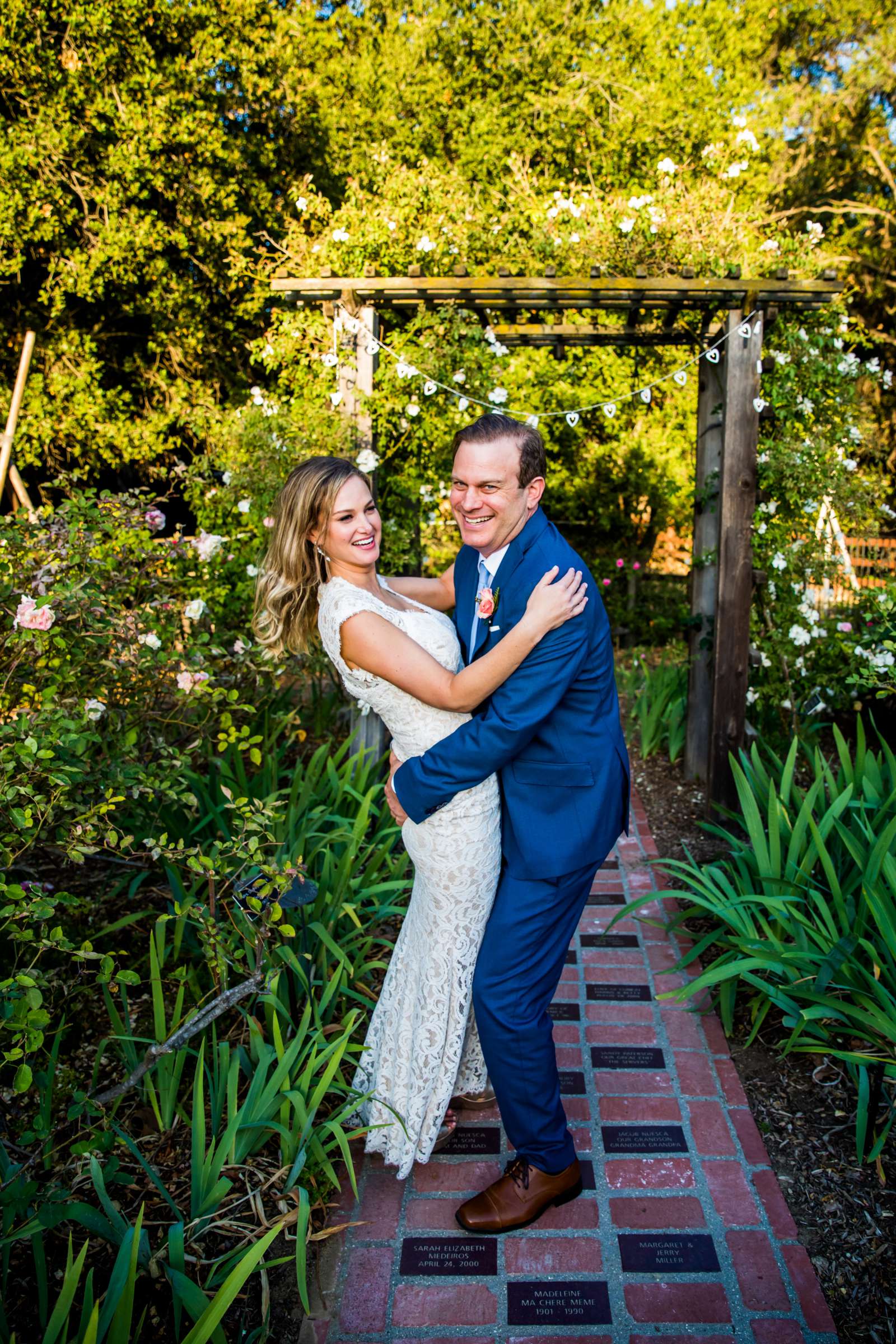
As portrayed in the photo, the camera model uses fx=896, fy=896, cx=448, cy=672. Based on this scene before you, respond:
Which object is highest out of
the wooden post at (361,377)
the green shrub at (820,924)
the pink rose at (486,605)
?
the wooden post at (361,377)

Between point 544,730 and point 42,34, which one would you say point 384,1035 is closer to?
point 544,730

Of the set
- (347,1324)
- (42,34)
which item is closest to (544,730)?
(347,1324)

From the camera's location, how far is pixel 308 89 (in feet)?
32.2

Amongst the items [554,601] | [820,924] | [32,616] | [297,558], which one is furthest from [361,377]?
[820,924]

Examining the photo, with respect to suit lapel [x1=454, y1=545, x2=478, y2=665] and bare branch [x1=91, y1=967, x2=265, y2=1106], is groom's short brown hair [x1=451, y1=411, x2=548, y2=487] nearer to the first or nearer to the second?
suit lapel [x1=454, y1=545, x2=478, y2=665]

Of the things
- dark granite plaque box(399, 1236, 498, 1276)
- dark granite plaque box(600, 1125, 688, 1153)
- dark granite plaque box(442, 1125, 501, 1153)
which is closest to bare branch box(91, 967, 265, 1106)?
dark granite plaque box(399, 1236, 498, 1276)

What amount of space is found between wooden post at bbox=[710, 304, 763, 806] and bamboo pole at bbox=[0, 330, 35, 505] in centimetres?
716

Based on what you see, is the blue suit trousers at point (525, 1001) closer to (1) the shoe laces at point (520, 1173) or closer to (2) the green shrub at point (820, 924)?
(1) the shoe laces at point (520, 1173)

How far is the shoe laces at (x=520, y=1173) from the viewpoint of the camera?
2.22 metres

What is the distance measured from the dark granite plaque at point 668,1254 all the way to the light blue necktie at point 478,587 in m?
1.47

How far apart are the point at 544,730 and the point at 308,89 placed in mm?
10223

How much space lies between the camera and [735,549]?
4.74m

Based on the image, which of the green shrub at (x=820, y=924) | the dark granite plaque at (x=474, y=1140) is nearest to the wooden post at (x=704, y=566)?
the green shrub at (x=820, y=924)

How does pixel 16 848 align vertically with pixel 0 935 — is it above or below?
above
